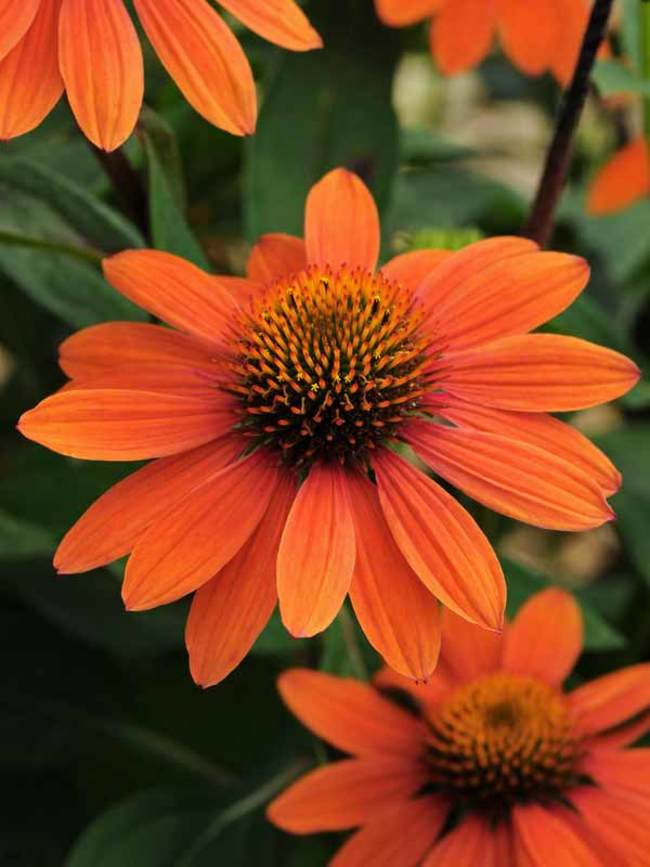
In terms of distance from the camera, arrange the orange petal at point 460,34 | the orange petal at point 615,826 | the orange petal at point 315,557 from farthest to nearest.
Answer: the orange petal at point 460,34 < the orange petal at point 615,826 < the orange petal at point 315,557

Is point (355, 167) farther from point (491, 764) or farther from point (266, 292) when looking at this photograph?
point (491, 764)

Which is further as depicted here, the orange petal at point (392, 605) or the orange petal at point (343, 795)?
the orange petal at point (343, 795)

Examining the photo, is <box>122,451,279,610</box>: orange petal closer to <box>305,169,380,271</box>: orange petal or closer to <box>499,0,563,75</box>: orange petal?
<box>305,169,380,271</box>: orange petal

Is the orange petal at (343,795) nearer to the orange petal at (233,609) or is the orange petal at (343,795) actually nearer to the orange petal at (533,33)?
the orange petal at (233,609)

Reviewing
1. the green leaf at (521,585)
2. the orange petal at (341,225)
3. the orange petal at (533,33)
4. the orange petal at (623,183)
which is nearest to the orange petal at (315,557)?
the orange petal at (341,225)

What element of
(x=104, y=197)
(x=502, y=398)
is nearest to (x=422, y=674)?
(x=502, y=398)

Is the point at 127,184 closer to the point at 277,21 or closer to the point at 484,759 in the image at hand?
the point at 277,21

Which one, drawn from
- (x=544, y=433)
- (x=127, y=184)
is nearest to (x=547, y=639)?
(x=544, y=433)
